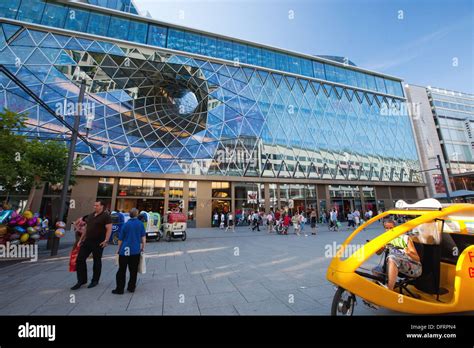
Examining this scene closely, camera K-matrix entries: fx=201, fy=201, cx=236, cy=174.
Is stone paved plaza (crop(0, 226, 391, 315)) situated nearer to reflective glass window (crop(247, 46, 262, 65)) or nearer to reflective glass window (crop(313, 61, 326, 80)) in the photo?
reflective glass window (crop(247, 46, 262, 65))

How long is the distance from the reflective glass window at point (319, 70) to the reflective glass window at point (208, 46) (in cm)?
1729

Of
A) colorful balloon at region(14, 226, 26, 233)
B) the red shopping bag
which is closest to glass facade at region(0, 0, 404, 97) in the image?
colorful balloon at region(14, 226, 26, 233)

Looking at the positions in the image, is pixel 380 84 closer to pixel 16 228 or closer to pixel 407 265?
pixel 407 265

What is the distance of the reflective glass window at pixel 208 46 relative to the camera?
27.2 meters

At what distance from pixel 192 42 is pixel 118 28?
8879mm

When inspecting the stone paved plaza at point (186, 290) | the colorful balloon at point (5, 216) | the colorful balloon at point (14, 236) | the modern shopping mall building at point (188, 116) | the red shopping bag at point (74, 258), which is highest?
the modern shopping mall building at point (188, 116)

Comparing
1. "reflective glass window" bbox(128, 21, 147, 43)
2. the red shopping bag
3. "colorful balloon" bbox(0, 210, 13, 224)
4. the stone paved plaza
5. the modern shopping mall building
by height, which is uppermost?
"reflective glass window" bbox(128, 21, 147, 43)

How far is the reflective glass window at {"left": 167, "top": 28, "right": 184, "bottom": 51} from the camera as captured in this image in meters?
25.9

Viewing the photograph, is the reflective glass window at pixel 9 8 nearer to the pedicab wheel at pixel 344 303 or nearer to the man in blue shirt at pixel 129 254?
the man in blue shirt at pixel 129 254

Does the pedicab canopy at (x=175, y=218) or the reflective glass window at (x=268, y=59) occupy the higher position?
the reflective glass window at (x=268, y=59)

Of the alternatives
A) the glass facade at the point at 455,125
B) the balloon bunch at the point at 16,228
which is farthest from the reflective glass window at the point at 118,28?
the glass facade at the point at 455,125
